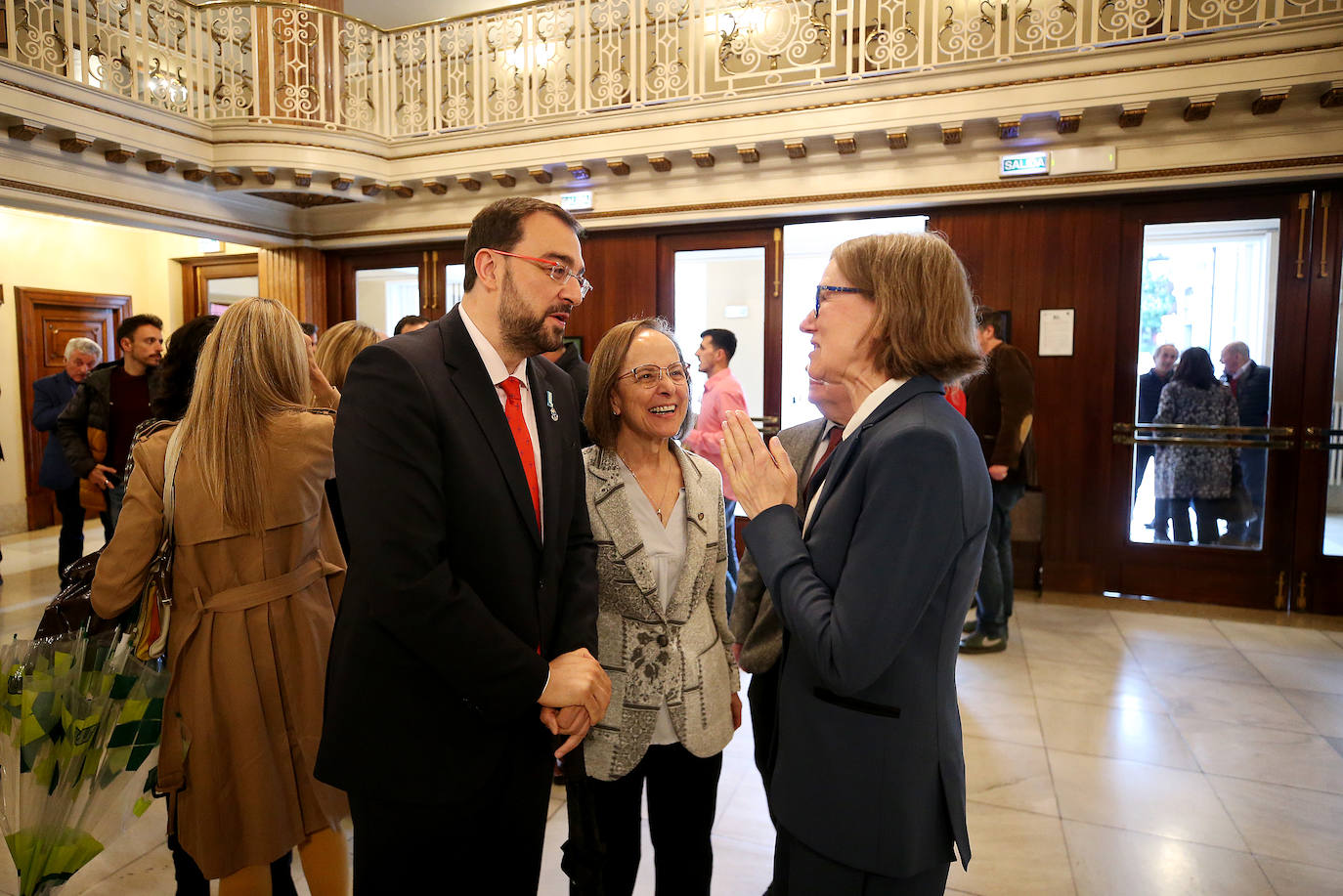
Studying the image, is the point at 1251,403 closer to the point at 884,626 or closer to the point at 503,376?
the point at 884,626

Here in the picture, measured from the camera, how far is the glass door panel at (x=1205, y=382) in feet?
17.8

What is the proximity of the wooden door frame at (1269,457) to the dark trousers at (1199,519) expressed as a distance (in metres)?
0.08

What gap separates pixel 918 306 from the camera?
1287 mm

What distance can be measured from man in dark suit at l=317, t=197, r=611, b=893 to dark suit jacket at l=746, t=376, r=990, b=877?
43cm

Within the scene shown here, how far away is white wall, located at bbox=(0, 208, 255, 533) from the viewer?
26.4ft

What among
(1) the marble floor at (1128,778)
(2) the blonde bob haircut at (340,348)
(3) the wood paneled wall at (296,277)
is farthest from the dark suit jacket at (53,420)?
(2) the blonde bob haircut at (340,348)

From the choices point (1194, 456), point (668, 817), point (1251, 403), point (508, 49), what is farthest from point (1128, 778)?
point (508, 49)

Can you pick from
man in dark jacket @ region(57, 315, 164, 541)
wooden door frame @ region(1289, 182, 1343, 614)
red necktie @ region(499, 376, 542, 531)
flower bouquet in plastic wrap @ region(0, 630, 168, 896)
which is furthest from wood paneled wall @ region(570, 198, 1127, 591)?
flower bouquet in plastic wrap @ region(0, 630, 168, 896)

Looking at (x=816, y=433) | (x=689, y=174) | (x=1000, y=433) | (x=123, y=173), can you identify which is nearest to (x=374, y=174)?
(x=123, y=173)

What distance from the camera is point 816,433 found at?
198cm

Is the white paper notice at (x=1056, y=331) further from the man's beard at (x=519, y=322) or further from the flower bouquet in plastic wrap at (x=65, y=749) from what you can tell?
the flower bouquet in plastic wrap at (x=65, y=749)

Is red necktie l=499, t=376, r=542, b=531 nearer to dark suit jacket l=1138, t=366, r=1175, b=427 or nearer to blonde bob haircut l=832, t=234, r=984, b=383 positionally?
blonde bob haircut l=832, t=234, r=984, b=383

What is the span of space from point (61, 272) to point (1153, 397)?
35.3ft

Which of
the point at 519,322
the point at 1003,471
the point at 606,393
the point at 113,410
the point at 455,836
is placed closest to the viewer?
the point at 455,836
